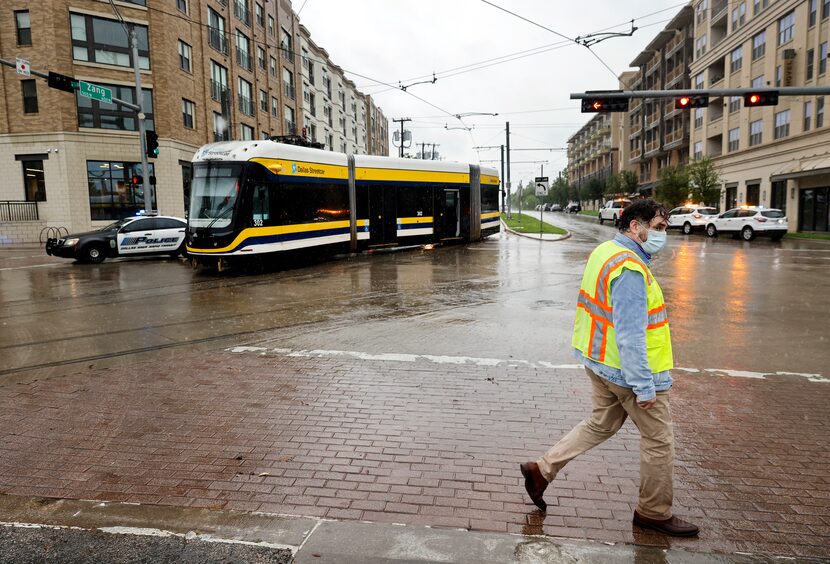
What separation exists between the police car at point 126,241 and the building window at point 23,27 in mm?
16050

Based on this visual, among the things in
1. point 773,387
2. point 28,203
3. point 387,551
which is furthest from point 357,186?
point 28,203

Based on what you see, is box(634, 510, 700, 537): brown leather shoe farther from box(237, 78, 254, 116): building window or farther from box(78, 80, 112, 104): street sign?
box(237, 78, 254, 116): building window

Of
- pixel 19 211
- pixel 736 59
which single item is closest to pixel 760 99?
pixel 736 59

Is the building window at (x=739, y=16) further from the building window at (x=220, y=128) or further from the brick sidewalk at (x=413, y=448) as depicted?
the brick sidewalk at (x=413, y=448)

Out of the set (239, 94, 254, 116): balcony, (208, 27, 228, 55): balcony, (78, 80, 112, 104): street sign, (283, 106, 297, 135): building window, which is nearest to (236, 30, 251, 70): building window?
(208, 27, 228, 55): balcony

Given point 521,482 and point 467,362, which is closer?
point 521,482

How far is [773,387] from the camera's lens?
5883 millimetres

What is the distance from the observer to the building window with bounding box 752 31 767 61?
126 ft

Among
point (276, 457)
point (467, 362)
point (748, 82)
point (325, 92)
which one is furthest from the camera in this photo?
point (325, 92)

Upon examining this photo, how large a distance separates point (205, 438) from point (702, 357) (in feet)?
18.6

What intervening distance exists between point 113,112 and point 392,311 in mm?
26467

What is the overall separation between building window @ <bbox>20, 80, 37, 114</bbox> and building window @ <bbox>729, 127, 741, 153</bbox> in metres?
44.2

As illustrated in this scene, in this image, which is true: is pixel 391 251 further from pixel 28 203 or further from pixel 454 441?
pixel 28 203

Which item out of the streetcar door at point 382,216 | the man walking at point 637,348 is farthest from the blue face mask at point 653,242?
the streetcar door at point 382,216
